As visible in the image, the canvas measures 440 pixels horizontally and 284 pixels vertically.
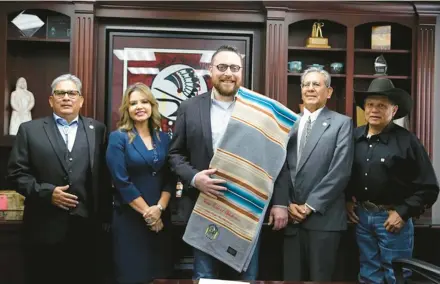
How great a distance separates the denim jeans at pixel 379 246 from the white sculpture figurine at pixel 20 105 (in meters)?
2.60

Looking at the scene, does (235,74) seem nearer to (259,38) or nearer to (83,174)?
(83,174)

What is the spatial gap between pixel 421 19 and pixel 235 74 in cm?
208

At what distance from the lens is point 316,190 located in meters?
2.44

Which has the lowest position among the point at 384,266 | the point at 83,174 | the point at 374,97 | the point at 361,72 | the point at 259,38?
the point at 384,266

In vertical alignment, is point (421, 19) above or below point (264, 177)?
above

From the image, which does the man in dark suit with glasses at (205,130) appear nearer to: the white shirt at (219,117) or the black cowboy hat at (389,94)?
the white shirt at (219,117)

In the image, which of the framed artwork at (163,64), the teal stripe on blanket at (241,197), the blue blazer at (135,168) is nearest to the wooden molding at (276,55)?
the framed artwork at (163,64)

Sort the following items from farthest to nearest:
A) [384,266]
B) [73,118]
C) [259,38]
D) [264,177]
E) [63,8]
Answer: [259,38] → [63,8] → [73,118] → [384,266] → [264,177]

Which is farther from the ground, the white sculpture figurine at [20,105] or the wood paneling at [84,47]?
the wood paneling at [84,47]

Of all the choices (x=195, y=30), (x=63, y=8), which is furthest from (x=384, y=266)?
(x=63, y=8)

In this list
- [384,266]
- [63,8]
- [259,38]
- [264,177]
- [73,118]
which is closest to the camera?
[264,177]

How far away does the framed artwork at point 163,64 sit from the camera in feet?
11.9

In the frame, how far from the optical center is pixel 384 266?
2.48 metres

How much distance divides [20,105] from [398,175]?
2.79m
